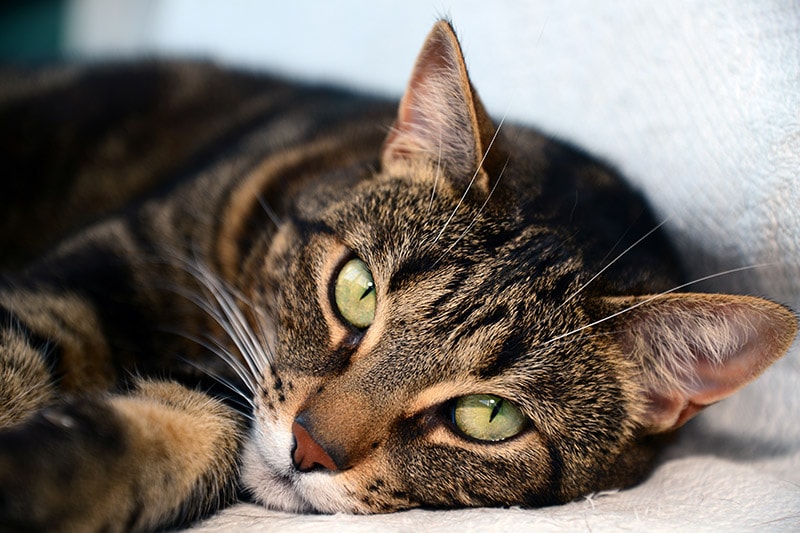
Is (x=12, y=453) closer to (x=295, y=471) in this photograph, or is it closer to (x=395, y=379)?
(x=295, y=471)

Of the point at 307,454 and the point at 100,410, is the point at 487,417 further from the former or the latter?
the point at 100,410

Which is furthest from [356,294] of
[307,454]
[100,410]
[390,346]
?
[100,410]

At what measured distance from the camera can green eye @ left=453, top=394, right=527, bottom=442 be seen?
0.92 metres

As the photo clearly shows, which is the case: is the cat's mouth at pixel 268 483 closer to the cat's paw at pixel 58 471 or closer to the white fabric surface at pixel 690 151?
the white fabric surface at pixel 690 151

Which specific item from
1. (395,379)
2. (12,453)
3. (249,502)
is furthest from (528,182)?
(12,453)

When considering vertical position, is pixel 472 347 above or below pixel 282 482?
above

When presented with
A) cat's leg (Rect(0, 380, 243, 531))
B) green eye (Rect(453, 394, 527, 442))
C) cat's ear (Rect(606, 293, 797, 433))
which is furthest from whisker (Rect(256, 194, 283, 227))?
cat's ear (Rect(606, 293, 797, 433))

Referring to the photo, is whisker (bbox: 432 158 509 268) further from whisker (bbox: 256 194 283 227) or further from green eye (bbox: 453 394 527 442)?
whisker (bbox: 256 194 283 227)

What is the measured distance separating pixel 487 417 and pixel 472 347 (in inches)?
4.2

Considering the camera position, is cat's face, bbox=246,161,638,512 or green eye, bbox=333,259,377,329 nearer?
cat's face, bbox=246,161,638,512

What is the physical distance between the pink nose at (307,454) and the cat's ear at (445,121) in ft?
1.40

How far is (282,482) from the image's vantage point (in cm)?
89

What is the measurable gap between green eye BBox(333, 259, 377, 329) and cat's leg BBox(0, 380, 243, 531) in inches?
9.2

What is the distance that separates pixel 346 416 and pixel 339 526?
13 centimetres
